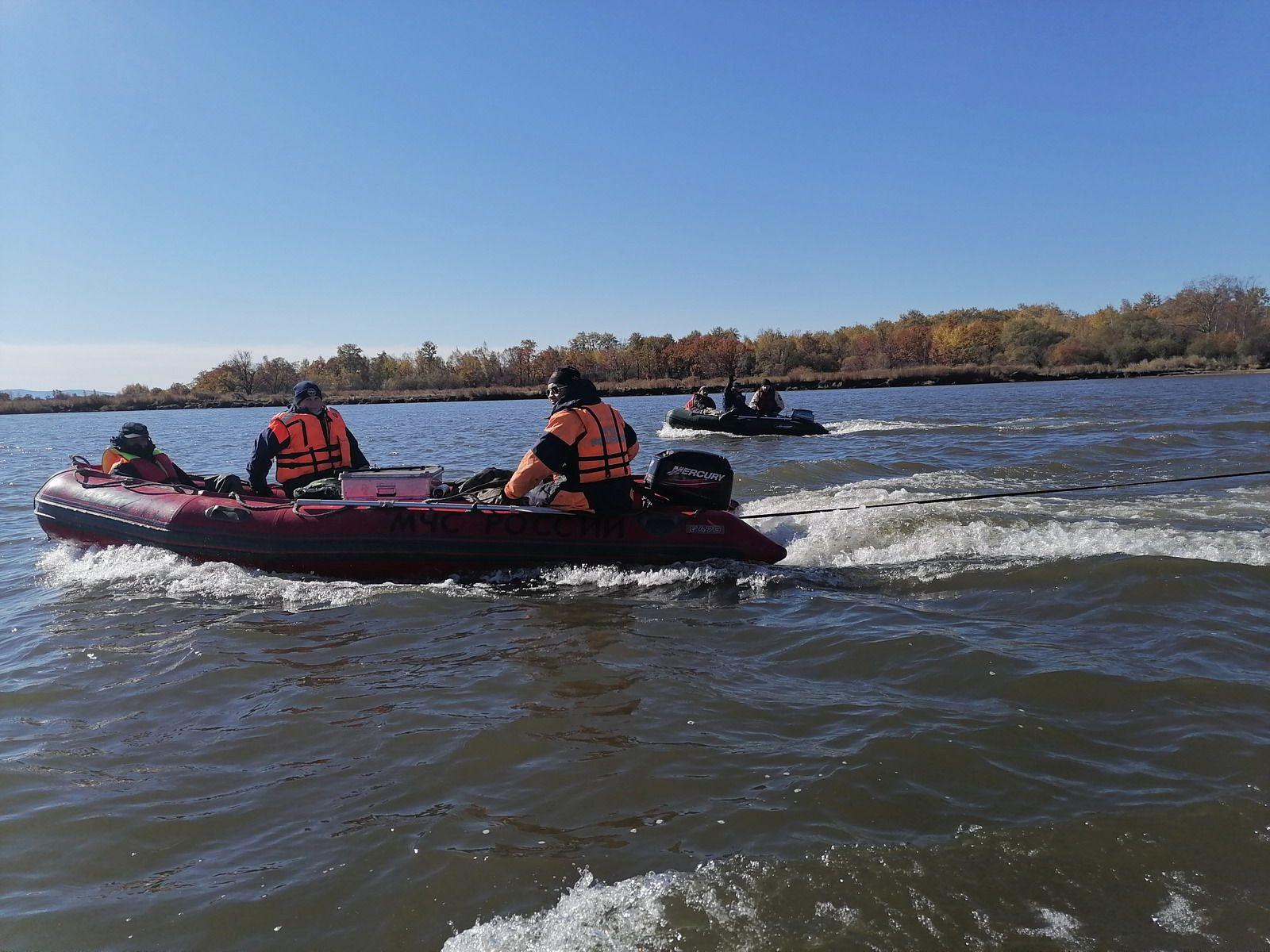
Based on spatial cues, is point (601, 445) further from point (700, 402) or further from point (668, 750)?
point (700, 402)

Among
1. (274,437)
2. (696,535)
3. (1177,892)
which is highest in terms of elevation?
(274,437)

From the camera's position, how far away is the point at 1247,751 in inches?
143

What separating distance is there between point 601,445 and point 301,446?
311 centimetres

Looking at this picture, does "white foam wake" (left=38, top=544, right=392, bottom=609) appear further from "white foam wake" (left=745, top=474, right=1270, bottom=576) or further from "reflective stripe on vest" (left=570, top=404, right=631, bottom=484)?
"white foam wake" (left=745, top=474, right=1270, bottom=576)

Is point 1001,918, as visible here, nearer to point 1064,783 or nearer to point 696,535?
point 1064,783

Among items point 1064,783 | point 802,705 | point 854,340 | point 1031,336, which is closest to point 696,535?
point 802,705

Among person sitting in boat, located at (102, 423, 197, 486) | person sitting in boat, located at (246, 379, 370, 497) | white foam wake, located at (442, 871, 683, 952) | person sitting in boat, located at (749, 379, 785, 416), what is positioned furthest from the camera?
person sitting in boat, located at (749, 379, 785, 416)

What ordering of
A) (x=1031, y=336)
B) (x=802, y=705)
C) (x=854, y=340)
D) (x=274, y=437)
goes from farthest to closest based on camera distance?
1. (x=854, y=340)
2. (x=1031, y=336)
3. (x=274, y=437)
4. (x=802, y=705)

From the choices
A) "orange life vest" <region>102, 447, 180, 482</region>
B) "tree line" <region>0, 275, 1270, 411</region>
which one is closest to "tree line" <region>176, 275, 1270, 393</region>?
"tree line" <region>0, 275, 1270, 411</region>

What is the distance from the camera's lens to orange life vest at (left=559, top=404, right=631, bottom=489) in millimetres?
6852

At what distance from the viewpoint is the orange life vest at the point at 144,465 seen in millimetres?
9062

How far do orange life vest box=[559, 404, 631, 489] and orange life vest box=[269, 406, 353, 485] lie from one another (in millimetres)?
A: 2627

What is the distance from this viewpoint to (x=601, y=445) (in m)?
6.96

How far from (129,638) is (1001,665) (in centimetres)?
571
